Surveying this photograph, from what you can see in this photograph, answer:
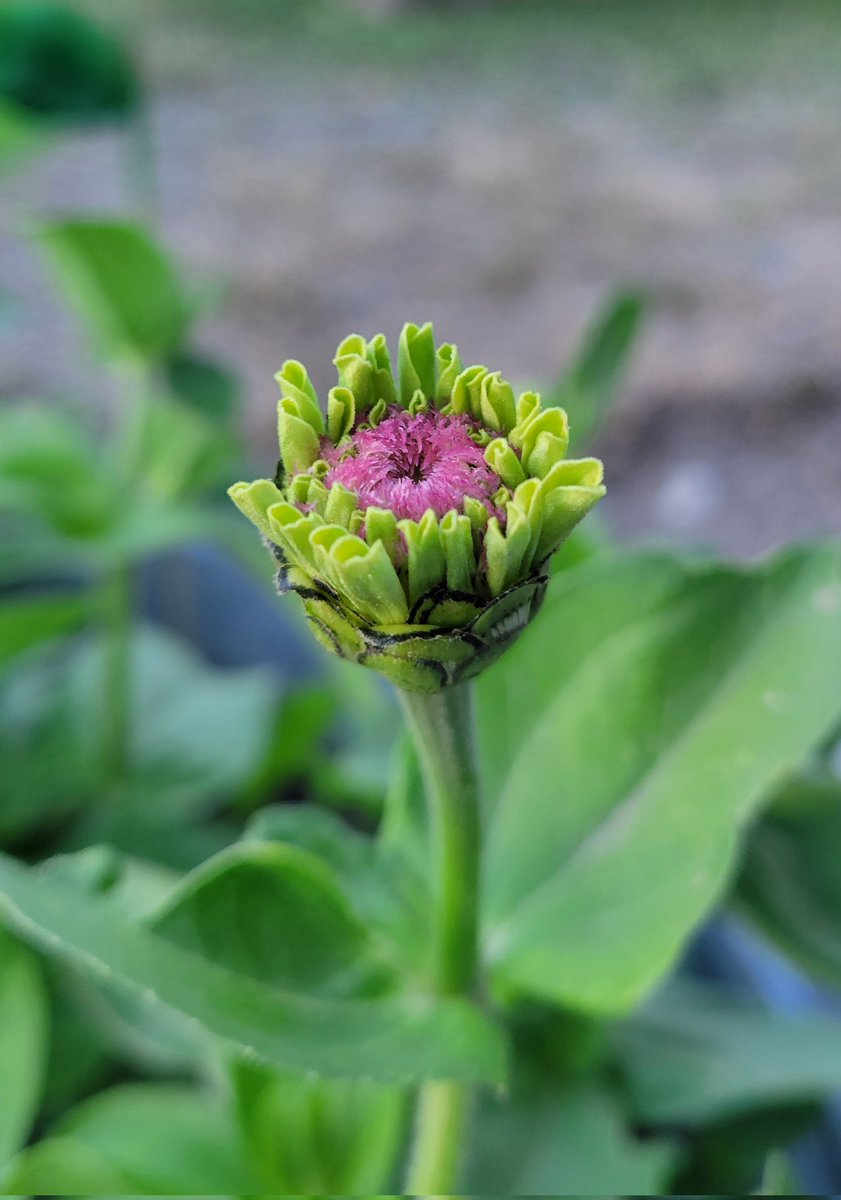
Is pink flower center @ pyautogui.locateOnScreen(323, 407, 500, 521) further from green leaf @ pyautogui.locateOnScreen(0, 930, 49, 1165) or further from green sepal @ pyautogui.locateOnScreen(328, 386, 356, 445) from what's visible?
green leaf @ pyautogui.locateOnScreen(0, 930, 49, 1165)

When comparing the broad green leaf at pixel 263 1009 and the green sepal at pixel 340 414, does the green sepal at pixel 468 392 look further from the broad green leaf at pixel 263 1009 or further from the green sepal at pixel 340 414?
the broad green leaf at pixel 263 1009

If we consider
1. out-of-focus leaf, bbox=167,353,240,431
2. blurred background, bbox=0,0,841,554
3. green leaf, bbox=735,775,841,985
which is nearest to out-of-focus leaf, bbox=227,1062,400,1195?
green leaf, bbox=735,775,841,985

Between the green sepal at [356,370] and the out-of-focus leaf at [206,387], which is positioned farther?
the out-of-focus leaf at [206,387]

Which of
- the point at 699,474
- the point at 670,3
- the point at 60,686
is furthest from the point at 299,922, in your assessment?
the point at 670,3

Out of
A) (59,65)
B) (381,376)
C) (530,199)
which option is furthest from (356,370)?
(530,199)

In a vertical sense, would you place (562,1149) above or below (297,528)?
below

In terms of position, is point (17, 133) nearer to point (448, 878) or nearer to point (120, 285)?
point (120, 285)

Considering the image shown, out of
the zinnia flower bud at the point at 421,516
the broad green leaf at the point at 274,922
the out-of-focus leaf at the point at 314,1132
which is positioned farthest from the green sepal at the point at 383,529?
the out-of-focus leaf at the point at 314,1132
